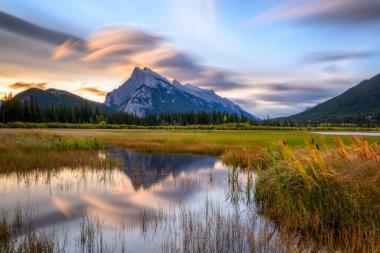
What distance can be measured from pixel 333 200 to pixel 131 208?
8.31 m

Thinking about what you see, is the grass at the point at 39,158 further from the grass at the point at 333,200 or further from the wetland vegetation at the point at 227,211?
the grass at the point at 333,200

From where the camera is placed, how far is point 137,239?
9.46 meters

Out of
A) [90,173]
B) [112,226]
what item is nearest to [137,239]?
[112,226]

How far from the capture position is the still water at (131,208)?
9.23m

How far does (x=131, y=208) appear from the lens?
13.5 meters

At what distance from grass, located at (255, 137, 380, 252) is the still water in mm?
1199

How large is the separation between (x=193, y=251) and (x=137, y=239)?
7.06ft

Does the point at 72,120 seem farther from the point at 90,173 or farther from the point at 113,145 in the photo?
the point at 90,173

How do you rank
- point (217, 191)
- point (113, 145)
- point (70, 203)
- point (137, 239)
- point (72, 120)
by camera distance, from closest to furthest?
point (137, 239)
point (70, 203)
point (217, 191)
point (113, 145)
point (72, 120)

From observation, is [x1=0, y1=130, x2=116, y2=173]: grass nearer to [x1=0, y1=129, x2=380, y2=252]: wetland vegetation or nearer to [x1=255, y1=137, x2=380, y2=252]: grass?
[x1=0, y1=129, x2=380, y2=252]: wetland vegetation

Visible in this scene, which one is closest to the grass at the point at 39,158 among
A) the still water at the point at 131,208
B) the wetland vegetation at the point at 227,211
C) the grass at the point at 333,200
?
the still water at the point at 131,208

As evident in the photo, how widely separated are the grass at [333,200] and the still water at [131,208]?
3.93 ft

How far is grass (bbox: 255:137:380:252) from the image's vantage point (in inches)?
353

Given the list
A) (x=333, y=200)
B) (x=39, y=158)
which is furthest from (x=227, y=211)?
(x=39, y=158)
